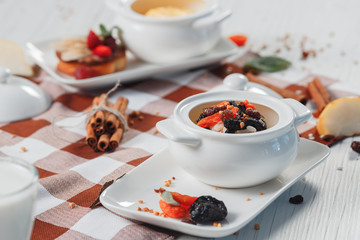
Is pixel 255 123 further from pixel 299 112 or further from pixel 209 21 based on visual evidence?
pixel 209 21

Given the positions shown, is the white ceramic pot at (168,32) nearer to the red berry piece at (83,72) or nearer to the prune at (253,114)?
the red berry piece at (83,72)

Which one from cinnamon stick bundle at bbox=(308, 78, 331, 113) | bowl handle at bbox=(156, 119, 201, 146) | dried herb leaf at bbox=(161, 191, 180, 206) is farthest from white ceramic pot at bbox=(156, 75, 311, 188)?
cinnamon stick bundle at bbox=(308, 78, 331, 113)

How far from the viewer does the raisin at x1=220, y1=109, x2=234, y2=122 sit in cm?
140

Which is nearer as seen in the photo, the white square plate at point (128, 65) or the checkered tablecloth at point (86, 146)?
the checkered tablecloth at point (86, 146)

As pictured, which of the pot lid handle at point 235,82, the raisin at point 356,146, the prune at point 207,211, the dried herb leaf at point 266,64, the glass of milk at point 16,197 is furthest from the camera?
the dried herb leaf at point 266,64

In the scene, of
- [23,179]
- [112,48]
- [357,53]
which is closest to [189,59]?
[112,48]

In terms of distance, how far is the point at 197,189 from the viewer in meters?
1.45

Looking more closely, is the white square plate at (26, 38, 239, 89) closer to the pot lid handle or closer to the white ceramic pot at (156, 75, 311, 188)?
the pot lid handle

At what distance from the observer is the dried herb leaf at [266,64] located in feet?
7.93

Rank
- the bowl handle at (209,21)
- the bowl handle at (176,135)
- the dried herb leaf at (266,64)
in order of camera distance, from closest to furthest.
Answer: the bowl handle at (176,135), the bowl handle at (209,21), the dried herb leaf at (266,64)

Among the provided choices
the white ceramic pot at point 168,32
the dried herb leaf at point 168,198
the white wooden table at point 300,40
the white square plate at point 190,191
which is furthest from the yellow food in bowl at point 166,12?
the dried herb leaf at point 168,198

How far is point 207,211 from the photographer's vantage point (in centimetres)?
126

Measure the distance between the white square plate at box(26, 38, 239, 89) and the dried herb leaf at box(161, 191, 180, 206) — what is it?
0.91 metres

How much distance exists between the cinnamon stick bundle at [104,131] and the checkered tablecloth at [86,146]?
0.03 meters
